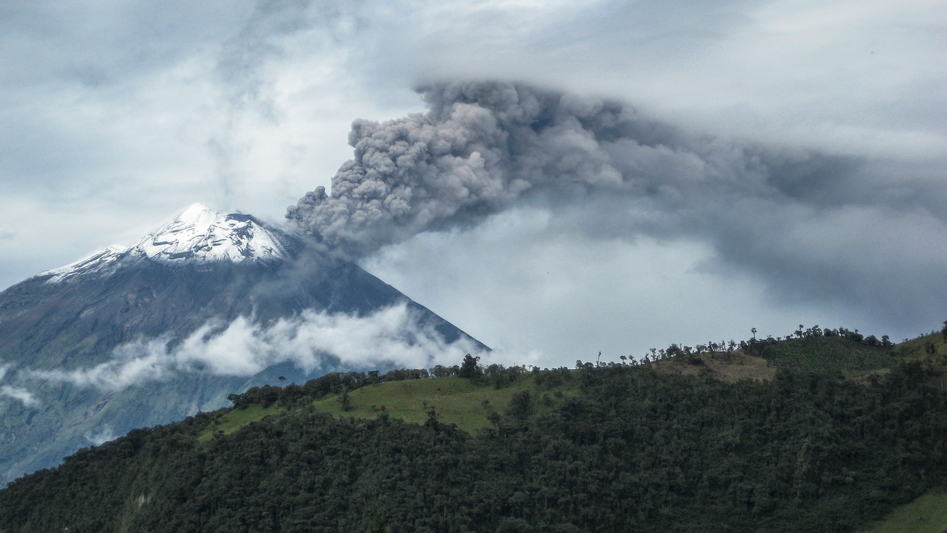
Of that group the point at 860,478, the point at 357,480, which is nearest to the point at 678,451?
the point at 860,478

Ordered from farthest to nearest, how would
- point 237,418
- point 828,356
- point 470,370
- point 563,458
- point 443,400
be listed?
point 470,370, point 237,418, point 828,356, point 443,400, point 563,458

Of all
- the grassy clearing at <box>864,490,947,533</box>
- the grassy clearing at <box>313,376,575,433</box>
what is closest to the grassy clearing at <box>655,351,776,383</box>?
the grassy clearing at <box>313,376,575,433</box>

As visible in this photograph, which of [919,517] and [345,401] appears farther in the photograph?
[345,401]

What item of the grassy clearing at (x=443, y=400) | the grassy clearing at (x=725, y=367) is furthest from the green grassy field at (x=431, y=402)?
the grassy clearing at (x=725, y=367)

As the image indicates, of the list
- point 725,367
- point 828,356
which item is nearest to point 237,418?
point 725,367

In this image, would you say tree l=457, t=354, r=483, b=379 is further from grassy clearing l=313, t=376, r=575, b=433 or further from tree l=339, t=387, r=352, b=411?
tree l=339, t=387, r=352, b=411

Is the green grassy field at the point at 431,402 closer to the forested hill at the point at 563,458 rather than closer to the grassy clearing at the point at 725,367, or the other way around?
the forested hill at the point at 563,458

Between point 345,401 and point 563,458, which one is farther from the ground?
point 345,401

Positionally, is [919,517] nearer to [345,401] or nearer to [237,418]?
[345,401]
